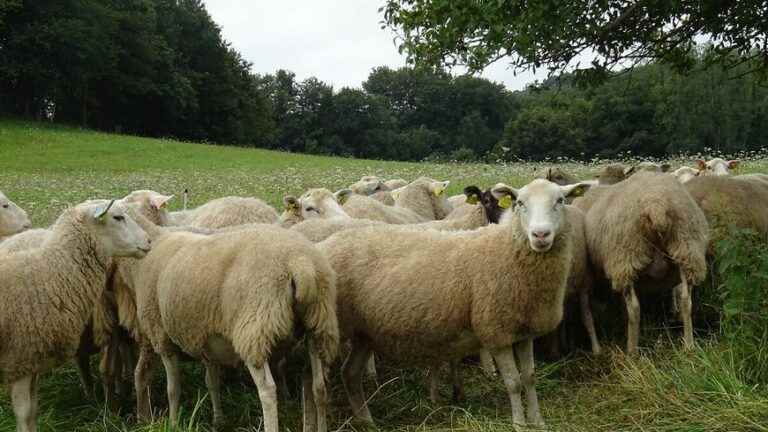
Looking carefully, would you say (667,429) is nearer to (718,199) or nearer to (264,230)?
(264,230)

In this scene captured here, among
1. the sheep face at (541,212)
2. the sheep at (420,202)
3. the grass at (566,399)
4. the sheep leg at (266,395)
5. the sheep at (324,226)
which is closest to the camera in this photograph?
the sheep leg at (266,395)

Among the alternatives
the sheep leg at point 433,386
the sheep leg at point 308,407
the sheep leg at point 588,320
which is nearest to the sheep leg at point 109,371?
the sheep leg at point 308,407

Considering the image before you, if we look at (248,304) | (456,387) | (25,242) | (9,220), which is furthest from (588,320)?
(9,220)

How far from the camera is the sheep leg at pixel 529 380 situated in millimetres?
5520

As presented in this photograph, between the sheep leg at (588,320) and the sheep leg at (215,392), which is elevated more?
the sheep leg at (588,320)

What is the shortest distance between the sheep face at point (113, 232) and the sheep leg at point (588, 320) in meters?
4.19

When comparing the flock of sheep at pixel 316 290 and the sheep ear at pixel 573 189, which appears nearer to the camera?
the flock of sheep at pixel 316 290

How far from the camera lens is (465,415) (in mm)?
5527

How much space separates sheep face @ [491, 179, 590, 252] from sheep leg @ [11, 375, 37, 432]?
12.3ft

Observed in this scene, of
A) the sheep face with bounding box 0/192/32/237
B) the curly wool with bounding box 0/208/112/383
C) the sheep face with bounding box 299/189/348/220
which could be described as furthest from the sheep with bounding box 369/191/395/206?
the curly wool with bounding box 0/208/112/383

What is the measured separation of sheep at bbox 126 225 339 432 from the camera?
16.0 feet

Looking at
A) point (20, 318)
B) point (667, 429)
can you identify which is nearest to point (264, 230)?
point (20, 318)

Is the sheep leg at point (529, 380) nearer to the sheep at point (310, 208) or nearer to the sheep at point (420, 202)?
the sheep at point (310, 208)

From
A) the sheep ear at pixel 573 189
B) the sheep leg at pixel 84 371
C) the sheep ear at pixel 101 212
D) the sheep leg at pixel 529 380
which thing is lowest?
the sheep leg at pixel 84 371
